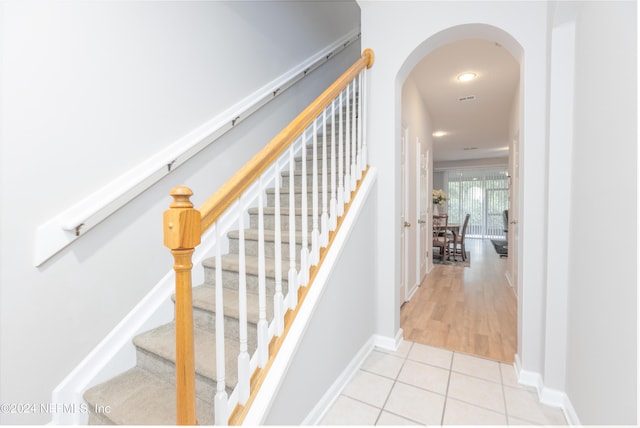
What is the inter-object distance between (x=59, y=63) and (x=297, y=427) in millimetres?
2068

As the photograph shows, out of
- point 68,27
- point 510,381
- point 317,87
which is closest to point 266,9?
point 317,87

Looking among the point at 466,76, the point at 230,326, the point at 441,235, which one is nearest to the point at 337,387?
the point at 230,326

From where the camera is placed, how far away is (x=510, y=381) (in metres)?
1.80

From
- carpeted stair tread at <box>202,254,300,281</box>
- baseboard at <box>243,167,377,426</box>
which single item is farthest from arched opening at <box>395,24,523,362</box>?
carpeted stair tread at <box>202,254,300,281</box>

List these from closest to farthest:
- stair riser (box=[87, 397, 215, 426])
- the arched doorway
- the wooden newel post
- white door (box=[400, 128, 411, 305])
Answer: the wooden newel post
stair riser (box=[87, 397, 215, 426])
the arched doorway
white door (box=[400, 128, 411, 305])

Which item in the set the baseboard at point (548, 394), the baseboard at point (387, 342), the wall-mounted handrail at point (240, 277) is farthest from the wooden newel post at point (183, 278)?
the baseboard at point (548, 394)

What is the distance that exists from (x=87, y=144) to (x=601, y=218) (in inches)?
95.6

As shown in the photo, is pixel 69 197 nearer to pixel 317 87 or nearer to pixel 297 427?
pixel 297 427

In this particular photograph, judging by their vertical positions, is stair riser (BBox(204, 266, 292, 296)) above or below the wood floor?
above

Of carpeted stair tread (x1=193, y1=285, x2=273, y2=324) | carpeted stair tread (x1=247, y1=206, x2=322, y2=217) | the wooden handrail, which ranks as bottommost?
carpeted stair tread (x1=193, y1=285, x2=273, y2=324)

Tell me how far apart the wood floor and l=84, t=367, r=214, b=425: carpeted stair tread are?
1.83m

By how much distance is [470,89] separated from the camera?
12.0ft

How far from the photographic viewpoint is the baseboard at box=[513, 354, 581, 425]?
146 cm

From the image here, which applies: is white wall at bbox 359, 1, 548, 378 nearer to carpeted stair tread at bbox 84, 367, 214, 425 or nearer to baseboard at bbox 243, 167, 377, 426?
baseboard at bbox 243, 167, 377, 426
